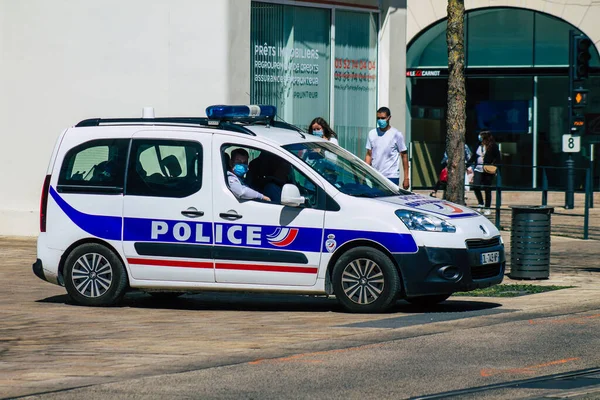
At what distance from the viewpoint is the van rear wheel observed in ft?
40.1

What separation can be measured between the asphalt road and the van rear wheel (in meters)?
0.15

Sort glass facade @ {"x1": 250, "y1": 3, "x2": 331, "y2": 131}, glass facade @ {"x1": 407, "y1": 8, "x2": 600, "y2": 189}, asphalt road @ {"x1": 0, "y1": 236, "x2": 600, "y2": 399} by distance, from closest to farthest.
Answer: asphalt road @ {"x1": 0, "y1": 236, "x2": 600, "y2": 399} < glass facade @ {"x1": 250, "y1": 3, "x2": 331, "y2": 131} < glass facade @ {"x1": 407, "y1": 8, "x2": 600, "y2": 189}

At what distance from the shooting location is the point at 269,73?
20.0 metres

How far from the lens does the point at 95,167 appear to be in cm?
1239

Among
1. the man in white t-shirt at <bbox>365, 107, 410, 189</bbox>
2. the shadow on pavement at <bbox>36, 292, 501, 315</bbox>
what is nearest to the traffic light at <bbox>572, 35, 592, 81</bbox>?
the man in white t-shirt at <bbox>365, 107, 410, 189</bbox>

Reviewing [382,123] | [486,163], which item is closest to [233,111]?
[382,123]

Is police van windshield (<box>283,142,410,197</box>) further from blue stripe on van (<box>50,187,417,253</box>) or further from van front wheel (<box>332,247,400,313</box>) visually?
van front wheel (<box>332,247,400,313</box>)

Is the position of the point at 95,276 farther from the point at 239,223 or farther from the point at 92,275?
the point at 239,223

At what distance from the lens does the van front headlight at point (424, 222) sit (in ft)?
37.3

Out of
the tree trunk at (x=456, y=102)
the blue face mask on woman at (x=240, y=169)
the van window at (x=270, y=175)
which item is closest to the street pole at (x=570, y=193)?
the tree trunk at (x=456, y=102)

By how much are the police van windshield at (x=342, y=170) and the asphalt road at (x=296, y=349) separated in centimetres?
114

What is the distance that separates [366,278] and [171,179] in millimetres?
2101

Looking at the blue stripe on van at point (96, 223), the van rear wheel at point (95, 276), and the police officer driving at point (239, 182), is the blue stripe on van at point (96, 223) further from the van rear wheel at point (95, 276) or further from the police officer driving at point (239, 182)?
the police officer driving at point (239, 182)

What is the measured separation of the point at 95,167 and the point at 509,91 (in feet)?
73.6
